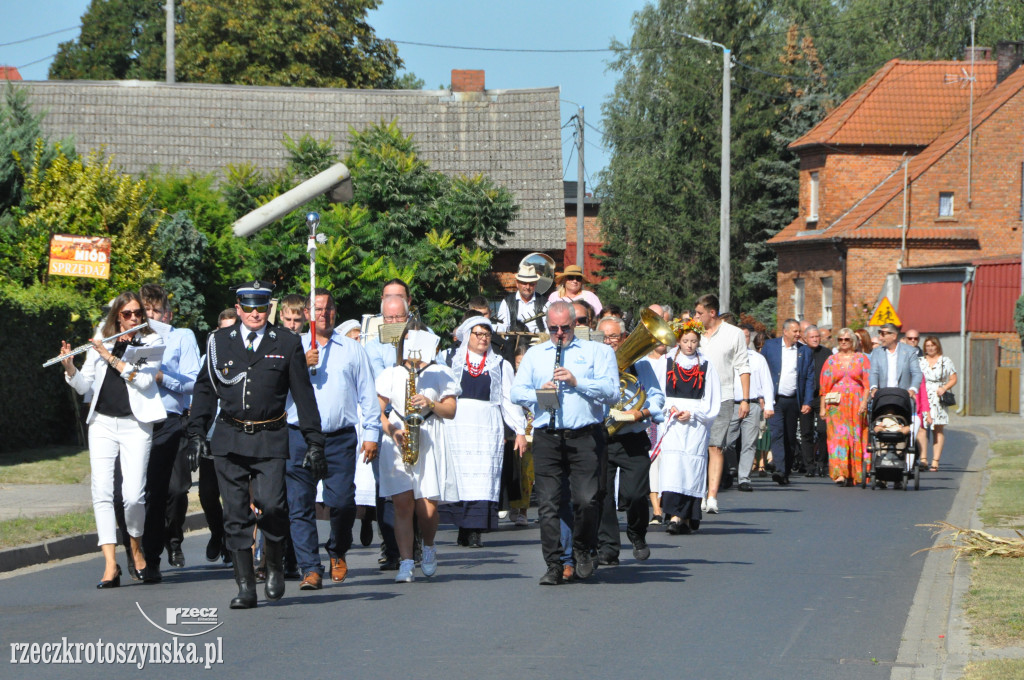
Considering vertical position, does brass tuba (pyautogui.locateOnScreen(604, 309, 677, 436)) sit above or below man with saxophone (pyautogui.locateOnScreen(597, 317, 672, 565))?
above

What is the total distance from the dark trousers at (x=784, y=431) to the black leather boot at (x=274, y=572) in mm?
11596

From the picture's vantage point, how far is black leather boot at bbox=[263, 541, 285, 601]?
946 cm

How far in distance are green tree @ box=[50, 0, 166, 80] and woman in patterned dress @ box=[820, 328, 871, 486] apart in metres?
50.9

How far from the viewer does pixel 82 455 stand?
67.2ft

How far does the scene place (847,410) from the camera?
19.5 metres

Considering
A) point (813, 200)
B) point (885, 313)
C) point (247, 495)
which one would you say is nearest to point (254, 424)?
point (247, 495)

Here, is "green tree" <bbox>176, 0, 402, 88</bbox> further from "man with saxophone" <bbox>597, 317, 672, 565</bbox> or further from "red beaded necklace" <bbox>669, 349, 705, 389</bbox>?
"man with saxophone" <bbox>597, 317, 672, 565</bbox>

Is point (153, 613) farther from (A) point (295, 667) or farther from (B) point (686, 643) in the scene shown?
(B) point (686, 643)

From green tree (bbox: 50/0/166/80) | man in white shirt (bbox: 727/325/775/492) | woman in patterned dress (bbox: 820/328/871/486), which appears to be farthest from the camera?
green tree (bbox: 50/0/166/80)

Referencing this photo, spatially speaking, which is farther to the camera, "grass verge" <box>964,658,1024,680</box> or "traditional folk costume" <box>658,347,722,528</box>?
"traditional folk costume" <box>658,347,722,528</box>

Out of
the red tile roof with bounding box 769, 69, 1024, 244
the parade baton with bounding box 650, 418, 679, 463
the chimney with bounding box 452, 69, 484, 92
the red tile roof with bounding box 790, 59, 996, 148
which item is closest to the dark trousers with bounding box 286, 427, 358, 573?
the parade baton with bounding box 650, 418, 679, 463

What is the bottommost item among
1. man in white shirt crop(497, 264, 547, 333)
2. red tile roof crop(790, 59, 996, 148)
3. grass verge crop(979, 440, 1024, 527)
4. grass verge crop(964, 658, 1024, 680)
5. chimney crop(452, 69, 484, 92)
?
grass verge crop(979, 440, 1024, 527)

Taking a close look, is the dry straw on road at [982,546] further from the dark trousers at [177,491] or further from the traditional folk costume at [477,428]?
the dark trousers at [177,491]

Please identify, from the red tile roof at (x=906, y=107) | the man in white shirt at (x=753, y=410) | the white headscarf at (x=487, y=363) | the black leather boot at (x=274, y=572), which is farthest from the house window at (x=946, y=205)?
the black leather boot at (x=274, y=572)
